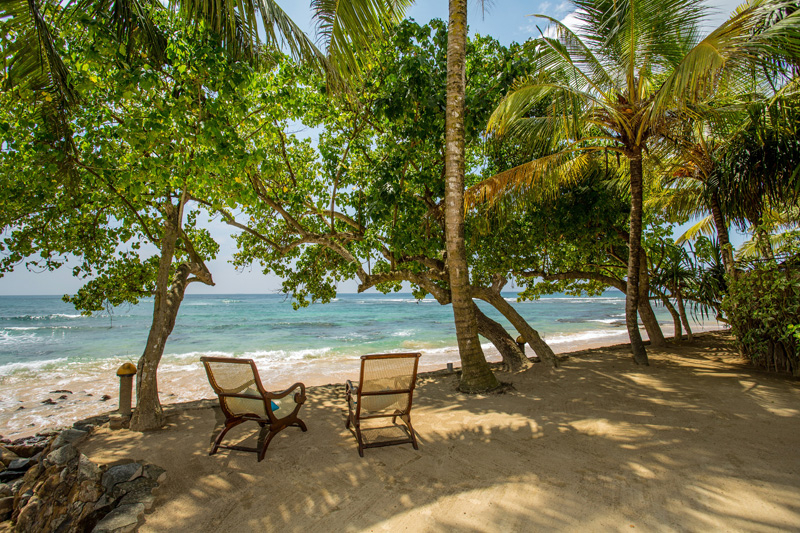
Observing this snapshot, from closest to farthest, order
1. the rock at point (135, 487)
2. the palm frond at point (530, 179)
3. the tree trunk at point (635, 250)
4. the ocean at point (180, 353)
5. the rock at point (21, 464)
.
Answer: the rock at point (135, 487)
the rock at point (21, 464)
the tree trunk at point (635, 250)
the palm frond at point (530, 179)
the ocean at point (180, 353)

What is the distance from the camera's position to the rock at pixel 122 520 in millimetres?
2535

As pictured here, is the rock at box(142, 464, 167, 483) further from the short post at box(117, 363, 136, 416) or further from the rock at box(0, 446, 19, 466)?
the rock at box(0, 446, 19, 466)

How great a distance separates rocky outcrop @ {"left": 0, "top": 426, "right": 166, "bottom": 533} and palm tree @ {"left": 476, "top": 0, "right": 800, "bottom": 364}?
6.07 metres

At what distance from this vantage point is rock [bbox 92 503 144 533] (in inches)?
99.8

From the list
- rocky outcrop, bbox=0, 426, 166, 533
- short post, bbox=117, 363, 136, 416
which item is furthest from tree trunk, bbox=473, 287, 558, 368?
rocky outcrop, bbox=0, 426, 166, 533

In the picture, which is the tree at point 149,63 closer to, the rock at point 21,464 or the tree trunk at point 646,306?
the rock at point 21,464

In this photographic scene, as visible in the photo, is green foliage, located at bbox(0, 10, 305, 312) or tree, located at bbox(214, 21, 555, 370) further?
tree, located at bbox(214, 21, 555, 370)

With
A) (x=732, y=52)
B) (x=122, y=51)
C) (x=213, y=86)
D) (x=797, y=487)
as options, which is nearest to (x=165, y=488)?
(x=213, y=86)

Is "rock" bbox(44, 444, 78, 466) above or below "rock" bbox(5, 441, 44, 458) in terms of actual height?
above

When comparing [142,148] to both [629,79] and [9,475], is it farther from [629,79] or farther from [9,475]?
[629,79]

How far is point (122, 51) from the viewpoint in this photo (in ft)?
13.8

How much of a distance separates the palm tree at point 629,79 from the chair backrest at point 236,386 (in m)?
4.91

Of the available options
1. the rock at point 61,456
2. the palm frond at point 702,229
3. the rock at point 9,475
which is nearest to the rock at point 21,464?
the rock at point 9,475

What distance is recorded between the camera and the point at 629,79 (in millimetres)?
6051
